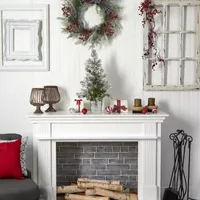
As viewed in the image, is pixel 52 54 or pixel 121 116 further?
pixel 52 54

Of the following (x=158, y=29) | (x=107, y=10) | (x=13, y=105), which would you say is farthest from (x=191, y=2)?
(x=13, y=105)

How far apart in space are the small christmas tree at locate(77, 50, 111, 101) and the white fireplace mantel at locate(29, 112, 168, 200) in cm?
25

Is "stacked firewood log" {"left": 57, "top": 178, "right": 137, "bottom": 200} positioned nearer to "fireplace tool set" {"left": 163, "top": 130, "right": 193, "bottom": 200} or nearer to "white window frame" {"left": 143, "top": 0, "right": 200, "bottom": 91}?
"fireplace tool set" {"left": 163, "top": 130, "right": 193, "bottom": 200}

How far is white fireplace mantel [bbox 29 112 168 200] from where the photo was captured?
3639 mm

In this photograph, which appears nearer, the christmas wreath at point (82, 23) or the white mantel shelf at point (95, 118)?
the white mantel shelf at point (95, 118)

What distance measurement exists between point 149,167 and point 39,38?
1.68 m

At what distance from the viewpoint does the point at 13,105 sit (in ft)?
13.2

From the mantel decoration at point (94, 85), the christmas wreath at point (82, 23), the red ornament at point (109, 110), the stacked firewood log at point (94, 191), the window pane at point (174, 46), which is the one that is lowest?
the stacked firewood log at point (94, 191)

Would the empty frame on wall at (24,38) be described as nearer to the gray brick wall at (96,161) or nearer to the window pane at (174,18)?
the gray brick wall at (96,161)

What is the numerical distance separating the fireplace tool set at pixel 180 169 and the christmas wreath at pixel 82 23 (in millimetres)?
1241

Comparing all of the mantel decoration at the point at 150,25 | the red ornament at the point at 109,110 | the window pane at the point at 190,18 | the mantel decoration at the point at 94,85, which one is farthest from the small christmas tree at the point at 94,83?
the window pane at the point at 190,18

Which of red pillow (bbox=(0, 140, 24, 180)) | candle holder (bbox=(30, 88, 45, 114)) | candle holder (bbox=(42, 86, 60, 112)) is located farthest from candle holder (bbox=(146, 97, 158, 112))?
red pillow (bbox=(0, 140, 24, 180))

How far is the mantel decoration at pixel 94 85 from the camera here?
3.78 meters

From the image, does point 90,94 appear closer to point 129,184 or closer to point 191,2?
point 129,184
